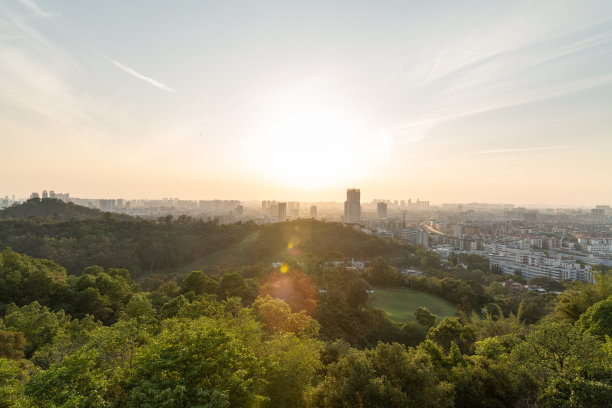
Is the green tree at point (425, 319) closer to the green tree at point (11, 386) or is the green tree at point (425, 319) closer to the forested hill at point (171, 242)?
the green tree at point (11, 386)

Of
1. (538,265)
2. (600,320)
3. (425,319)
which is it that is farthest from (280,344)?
(538,265)

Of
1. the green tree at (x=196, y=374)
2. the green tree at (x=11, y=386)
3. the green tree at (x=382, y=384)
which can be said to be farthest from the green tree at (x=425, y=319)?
the green tree at (x=11, y=386)

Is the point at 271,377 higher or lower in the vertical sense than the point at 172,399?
lower

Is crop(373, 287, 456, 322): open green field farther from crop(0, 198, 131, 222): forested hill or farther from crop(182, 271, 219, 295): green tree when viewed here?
crop(0, 198, 131, 222): forested hill

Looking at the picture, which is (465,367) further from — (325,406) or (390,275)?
(390,275)

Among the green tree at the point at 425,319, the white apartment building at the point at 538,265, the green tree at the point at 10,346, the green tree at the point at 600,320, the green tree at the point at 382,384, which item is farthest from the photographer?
the white apartment building at the point at 538,265

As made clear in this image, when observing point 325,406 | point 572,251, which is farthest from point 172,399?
point 572,251

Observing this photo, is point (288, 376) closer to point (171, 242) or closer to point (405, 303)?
point (405, 303)
